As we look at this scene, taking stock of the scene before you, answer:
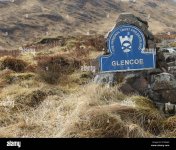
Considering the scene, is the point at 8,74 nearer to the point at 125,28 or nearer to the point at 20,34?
the point at 125,28

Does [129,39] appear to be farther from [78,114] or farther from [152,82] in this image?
[78,114]

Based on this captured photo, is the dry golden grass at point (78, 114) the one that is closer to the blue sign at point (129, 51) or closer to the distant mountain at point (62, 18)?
the blue sign at point (129, 51)

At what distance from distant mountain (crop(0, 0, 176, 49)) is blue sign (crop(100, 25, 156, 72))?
165ft

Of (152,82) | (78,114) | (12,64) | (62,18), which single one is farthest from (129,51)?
(62,18)

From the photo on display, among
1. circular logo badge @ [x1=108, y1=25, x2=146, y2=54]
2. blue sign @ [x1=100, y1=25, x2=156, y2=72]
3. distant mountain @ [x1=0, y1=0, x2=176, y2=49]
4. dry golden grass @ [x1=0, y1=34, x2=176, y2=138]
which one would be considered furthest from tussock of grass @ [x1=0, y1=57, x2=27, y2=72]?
distant mountain @ [x1=0, y1=0, x2=176, y2=49]

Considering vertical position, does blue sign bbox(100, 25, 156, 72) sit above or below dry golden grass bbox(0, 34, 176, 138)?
above

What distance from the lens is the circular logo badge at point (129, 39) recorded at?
13578 mm

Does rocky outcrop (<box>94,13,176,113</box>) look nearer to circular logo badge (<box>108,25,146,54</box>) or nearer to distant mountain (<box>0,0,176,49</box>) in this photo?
circular logo badge (<box>108,25,146,54</box>)

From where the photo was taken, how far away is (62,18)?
8800cm

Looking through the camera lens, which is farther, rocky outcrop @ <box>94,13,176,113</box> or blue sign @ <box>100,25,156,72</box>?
blue sign @ <box>100,25,156,72</box>

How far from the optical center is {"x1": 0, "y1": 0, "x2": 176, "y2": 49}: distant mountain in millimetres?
73938

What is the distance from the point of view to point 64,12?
92.2 meters

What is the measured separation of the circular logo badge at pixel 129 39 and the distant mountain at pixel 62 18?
50257mm

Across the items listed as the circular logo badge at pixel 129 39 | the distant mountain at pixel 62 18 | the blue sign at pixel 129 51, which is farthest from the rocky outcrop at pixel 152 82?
the distant mountain at pixel 62 18
